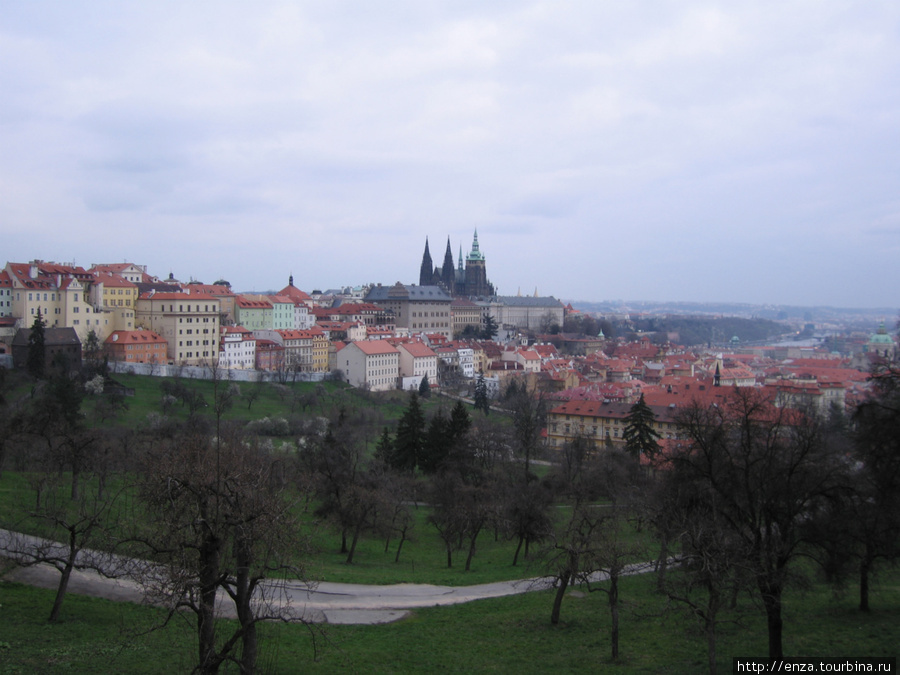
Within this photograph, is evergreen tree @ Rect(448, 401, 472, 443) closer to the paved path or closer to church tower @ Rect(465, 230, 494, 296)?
the paved path

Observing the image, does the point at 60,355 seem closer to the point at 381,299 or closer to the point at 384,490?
the point at 384,490

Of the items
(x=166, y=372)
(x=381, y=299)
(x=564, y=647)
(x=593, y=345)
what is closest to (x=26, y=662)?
(x=564, y=647)

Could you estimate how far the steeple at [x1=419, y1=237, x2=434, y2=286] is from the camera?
16275cm

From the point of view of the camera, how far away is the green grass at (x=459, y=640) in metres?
12.0

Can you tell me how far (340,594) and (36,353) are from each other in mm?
45067

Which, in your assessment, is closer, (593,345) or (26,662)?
(26,662)

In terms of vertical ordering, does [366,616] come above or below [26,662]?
below

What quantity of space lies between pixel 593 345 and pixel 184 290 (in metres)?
80.7

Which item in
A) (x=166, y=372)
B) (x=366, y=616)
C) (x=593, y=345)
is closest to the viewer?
(x=366, y=616)

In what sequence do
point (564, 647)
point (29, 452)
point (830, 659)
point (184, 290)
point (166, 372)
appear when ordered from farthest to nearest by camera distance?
1. point (184, 290)
2. point (166, 372)
3. point (29, 452)
4. point (564, 647)
5. point (830, 659)

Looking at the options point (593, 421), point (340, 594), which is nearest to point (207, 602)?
point (340, 594)

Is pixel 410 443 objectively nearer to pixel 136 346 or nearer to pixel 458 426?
pixel 458 426

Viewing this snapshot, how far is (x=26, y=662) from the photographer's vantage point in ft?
36.6

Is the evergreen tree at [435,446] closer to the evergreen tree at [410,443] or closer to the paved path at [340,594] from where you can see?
the evergreen tree at [410,443]
